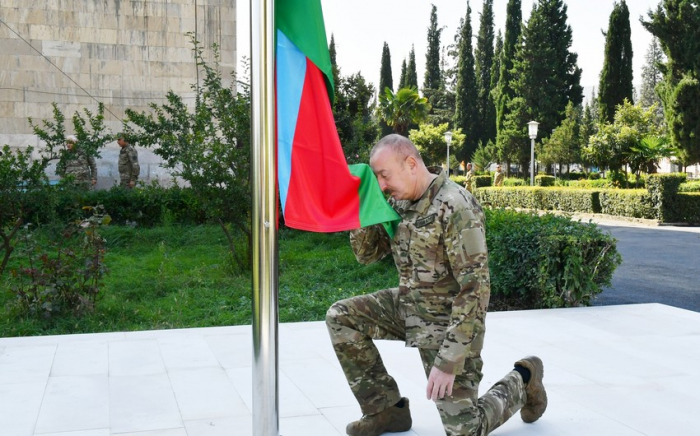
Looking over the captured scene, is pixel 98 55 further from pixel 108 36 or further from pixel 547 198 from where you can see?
pixel 547 198

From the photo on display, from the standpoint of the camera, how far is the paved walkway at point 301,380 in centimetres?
399

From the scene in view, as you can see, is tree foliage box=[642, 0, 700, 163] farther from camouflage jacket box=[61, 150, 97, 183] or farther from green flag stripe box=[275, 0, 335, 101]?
green flag stripe box=[275, 0, 335, 101]

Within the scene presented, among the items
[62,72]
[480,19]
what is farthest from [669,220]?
[480,19]

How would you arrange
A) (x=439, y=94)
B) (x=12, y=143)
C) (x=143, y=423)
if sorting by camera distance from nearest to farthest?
(x=143, y=423) → (x=12, y=143) → (x=439, y=94)

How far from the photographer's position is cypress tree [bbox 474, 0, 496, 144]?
5075 cm

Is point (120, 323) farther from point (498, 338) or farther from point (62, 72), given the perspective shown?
point (62, 72)

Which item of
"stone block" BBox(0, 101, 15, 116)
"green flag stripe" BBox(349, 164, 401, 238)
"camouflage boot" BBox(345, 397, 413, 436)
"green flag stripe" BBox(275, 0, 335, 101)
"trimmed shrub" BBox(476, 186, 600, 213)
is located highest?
"stone block" BBox(0, 101, 15, 116)

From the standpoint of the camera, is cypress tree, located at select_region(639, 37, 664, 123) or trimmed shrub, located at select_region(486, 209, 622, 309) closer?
trimmed shrub, located at select_region(486, 209, 622, 309)

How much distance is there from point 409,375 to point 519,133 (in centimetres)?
3909

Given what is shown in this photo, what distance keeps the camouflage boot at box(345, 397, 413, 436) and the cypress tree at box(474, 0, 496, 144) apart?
1851 inches

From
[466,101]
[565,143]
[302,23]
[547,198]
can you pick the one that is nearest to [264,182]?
[302,23]

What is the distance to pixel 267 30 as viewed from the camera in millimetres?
2727

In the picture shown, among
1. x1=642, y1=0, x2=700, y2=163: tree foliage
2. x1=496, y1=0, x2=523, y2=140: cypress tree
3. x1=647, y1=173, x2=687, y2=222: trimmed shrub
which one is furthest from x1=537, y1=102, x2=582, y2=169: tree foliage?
x1=647, y1=173, x2=687, y2=222: trimmed shrub

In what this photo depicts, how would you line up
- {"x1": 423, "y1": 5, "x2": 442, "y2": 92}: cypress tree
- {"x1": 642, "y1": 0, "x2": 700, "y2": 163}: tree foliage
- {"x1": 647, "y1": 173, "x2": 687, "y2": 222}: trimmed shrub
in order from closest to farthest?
{"x1": 647, "y1": 173, "x2": 687, "y2": 222}: trimmed shrub < {"x1": 642, "y1": 0, "x2": 700, "y2": 163}: tree foliage < {"x1": 423, "y1": 5, "x2": 442, "y2": 92}: cypress tree
